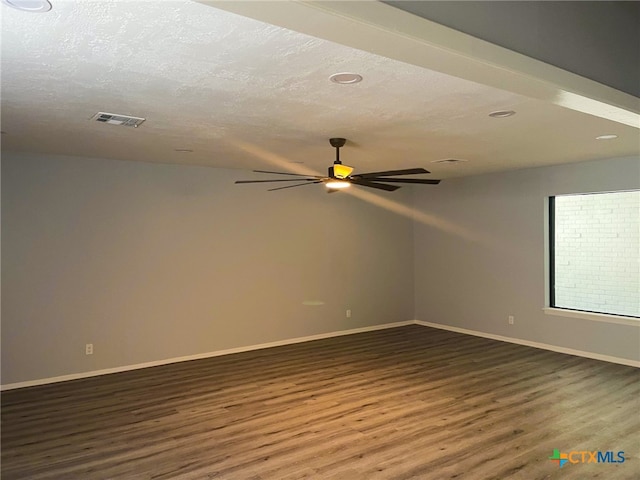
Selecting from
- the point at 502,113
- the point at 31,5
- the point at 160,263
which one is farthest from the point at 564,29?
the point at 160,263

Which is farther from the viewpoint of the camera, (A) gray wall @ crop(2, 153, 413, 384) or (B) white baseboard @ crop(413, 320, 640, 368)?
(B) white baseboard @ crop(413, 320, 640, 368)

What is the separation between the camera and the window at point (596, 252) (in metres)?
5.96

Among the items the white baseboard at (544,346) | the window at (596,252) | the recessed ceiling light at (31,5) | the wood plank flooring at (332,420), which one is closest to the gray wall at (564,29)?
the recessed ceiling light at (31,5)

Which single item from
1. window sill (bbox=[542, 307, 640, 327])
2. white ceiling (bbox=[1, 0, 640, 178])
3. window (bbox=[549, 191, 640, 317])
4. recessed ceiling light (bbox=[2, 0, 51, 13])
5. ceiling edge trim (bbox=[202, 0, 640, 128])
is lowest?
window sill (bbox=[542, 307, 640, 327])

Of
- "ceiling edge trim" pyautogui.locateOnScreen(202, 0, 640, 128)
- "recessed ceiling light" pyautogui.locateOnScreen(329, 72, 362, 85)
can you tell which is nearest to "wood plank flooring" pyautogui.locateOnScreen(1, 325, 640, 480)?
"ceiling edge trim" pyautogui.locateOnScreen(202, 0, 640, 128)

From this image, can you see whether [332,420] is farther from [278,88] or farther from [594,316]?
[594,316]

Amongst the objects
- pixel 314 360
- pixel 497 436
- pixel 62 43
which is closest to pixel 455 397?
pixel 497 436

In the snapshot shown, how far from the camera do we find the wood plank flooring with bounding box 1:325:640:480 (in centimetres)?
330

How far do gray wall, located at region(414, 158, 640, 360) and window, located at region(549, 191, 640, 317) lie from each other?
0.21m

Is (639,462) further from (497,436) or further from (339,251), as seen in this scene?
(339,251)

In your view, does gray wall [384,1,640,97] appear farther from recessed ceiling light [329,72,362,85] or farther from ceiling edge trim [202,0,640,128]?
recessed ceiling light [329,72,362,85]

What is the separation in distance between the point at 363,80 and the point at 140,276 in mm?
4159

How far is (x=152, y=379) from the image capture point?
5383 millimetres

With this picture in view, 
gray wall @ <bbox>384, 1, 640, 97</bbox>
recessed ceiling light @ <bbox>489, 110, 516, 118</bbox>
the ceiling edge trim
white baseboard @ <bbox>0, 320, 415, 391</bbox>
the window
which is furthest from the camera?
the window
